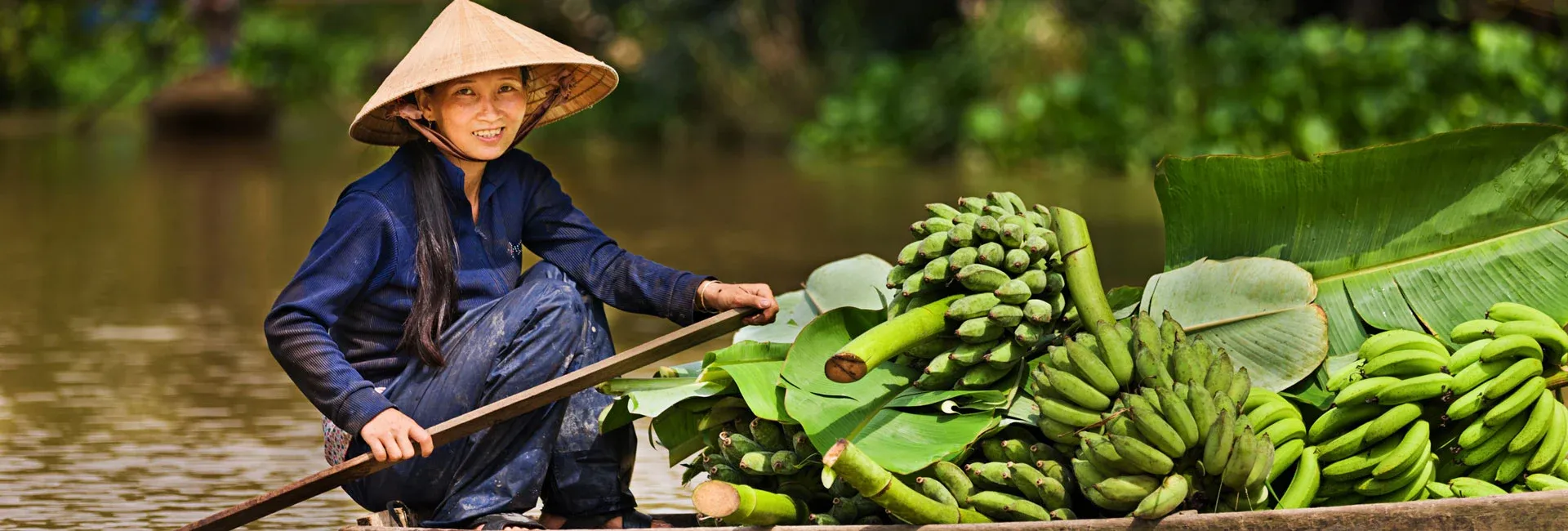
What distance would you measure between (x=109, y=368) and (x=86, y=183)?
27.5ft

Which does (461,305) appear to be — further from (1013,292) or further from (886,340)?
(1013,292)

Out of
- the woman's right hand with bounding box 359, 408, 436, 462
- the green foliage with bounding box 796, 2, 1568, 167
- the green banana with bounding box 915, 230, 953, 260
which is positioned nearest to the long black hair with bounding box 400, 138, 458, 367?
the woman's right hand with bounding box 359, 408, 436, 462

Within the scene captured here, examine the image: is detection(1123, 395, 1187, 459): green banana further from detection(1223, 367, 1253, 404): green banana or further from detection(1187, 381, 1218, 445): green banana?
detection(1223, 367, 1253, 404): green banana

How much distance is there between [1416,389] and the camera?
3.31 meters

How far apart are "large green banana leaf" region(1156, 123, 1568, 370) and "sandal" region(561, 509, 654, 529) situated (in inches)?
44.3

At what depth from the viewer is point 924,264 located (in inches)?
140

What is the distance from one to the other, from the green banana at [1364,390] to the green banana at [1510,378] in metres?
0.15

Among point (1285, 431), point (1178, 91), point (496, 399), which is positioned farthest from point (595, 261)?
point (1178, 91)

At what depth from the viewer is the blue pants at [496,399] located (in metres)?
3.53

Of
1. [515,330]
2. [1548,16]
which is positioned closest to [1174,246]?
[515,330]

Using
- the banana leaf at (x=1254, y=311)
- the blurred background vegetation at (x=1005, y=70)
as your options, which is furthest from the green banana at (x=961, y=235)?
the blurred background vegetation at (x=1005, y=70)

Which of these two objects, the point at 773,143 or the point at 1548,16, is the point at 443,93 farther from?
the point at 773,143

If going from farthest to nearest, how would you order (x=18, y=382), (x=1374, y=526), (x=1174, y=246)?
(x=18, y=382) < (x=1174, y=246) < (x=1374, y=526)

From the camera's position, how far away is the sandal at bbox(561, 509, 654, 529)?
147 inches
